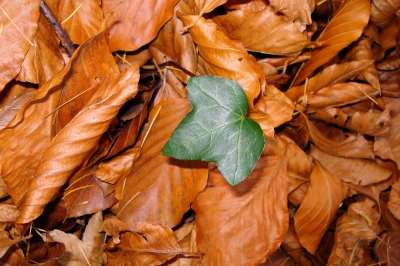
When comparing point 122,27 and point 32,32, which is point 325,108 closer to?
point 122,27

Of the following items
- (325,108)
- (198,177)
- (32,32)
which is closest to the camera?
(32,32)

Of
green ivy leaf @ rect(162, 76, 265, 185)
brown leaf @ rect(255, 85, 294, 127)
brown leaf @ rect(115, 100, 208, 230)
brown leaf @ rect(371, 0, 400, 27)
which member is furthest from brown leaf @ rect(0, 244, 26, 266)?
brown leaf @ rect(371, 0, 400, 27)

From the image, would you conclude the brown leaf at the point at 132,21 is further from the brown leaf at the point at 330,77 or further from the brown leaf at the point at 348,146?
the brown leaf at the point at 348,146

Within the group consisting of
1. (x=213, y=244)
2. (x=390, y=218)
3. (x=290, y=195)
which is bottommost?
(x=390, y=218)

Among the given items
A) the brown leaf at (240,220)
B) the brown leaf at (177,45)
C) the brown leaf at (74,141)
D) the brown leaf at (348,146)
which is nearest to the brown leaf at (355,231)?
the brown leaf at (348,146)

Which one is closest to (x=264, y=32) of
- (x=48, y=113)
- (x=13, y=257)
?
(x=48, y=113)

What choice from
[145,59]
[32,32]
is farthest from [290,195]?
[32,32]
